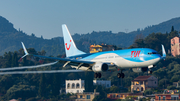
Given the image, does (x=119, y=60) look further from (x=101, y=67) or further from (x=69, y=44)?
(x=69, y=44)

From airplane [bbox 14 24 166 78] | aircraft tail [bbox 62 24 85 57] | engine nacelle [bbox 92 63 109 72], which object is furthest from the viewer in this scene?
aircraft tail [bbox 62 24 85 57]

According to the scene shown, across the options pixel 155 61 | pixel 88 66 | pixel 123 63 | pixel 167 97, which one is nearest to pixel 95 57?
pixel 88 66

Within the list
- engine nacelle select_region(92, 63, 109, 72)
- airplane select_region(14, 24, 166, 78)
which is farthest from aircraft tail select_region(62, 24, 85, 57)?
engine nacelle select_region(92, 63, 109, 72)

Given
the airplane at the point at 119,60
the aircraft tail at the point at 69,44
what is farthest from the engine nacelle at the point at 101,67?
the aircraft tail at the point at 69,44

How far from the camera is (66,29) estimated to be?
85625 millimetres

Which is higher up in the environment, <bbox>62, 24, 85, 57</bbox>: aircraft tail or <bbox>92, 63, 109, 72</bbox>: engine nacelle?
<bbox>62, 24, 85, 57</bbox>: aircraft tail

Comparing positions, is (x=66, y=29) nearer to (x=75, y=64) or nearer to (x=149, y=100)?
(x=75, y=64)

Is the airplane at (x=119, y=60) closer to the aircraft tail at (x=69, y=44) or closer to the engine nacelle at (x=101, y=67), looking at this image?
the engine nacelle at (x=101, y=67)

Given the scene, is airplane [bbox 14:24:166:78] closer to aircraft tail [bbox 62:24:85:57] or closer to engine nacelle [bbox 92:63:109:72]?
engine nacelle [bbox 92:63:109:72]

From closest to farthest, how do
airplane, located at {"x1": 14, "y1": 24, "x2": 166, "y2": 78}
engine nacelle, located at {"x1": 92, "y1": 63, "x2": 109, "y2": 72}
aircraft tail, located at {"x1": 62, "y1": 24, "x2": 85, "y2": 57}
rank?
airplane, located at {"x1": 14, "y1": 24, "x2": 166, "y2": 78}
engine nacelle, located at {"x1": 92, "y1": 63, "x2": 109, "y2": 72}
aircraft tail, located at {"x1": 62, "y1": 24, "x2": 85, "y2": 57}

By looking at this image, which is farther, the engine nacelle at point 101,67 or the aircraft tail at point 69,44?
the aircraft tail at point 69,44

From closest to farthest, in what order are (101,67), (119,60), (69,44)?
(119,60), (101,67), (69,44)

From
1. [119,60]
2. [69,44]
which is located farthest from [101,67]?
[69,44]

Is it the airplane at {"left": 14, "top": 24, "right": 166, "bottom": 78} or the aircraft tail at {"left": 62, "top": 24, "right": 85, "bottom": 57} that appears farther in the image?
the aircraft tail at {"left": 62, "top": 24, "right": 85, "bottom": 57}
